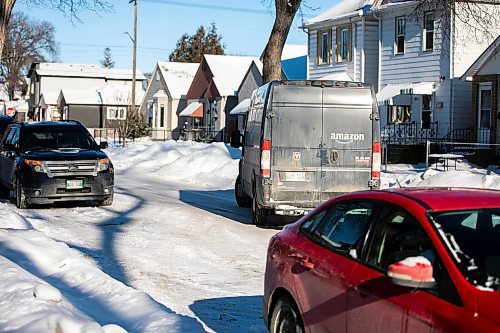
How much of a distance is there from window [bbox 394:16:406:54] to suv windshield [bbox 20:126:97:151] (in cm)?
1978

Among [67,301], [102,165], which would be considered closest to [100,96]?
[102,165]

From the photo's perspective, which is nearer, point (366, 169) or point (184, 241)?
point (184, 241)

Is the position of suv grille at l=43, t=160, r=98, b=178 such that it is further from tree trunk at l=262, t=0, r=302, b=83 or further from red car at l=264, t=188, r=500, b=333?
tree trunk at l=262, t=0, r=302, b=83

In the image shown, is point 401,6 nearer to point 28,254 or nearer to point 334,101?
point 334,101

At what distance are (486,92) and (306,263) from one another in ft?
82.2

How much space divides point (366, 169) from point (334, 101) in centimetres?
131

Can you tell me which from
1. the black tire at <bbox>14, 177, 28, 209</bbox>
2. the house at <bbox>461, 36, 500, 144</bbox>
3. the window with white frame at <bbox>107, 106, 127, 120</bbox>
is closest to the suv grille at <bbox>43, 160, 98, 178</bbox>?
the black tire at <bbox>14, 177, 28, 209</bbox>

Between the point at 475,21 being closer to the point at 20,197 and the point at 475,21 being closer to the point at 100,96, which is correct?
the point at 20,197

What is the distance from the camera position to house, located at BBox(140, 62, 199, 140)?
62188 mm

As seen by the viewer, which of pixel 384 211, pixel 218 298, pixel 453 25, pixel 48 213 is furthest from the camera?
pixel 453 25

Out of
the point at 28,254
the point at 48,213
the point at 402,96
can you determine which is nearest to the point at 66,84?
the point at 402,96

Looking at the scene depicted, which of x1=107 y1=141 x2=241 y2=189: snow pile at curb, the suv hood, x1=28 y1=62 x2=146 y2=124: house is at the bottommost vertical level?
x1=107 y1=141 x2=241 y2=189: snow pile at curb

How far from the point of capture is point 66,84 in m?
91.1

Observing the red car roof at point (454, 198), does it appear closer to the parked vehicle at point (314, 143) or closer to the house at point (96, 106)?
the parked vehicle at point (314, 143)
